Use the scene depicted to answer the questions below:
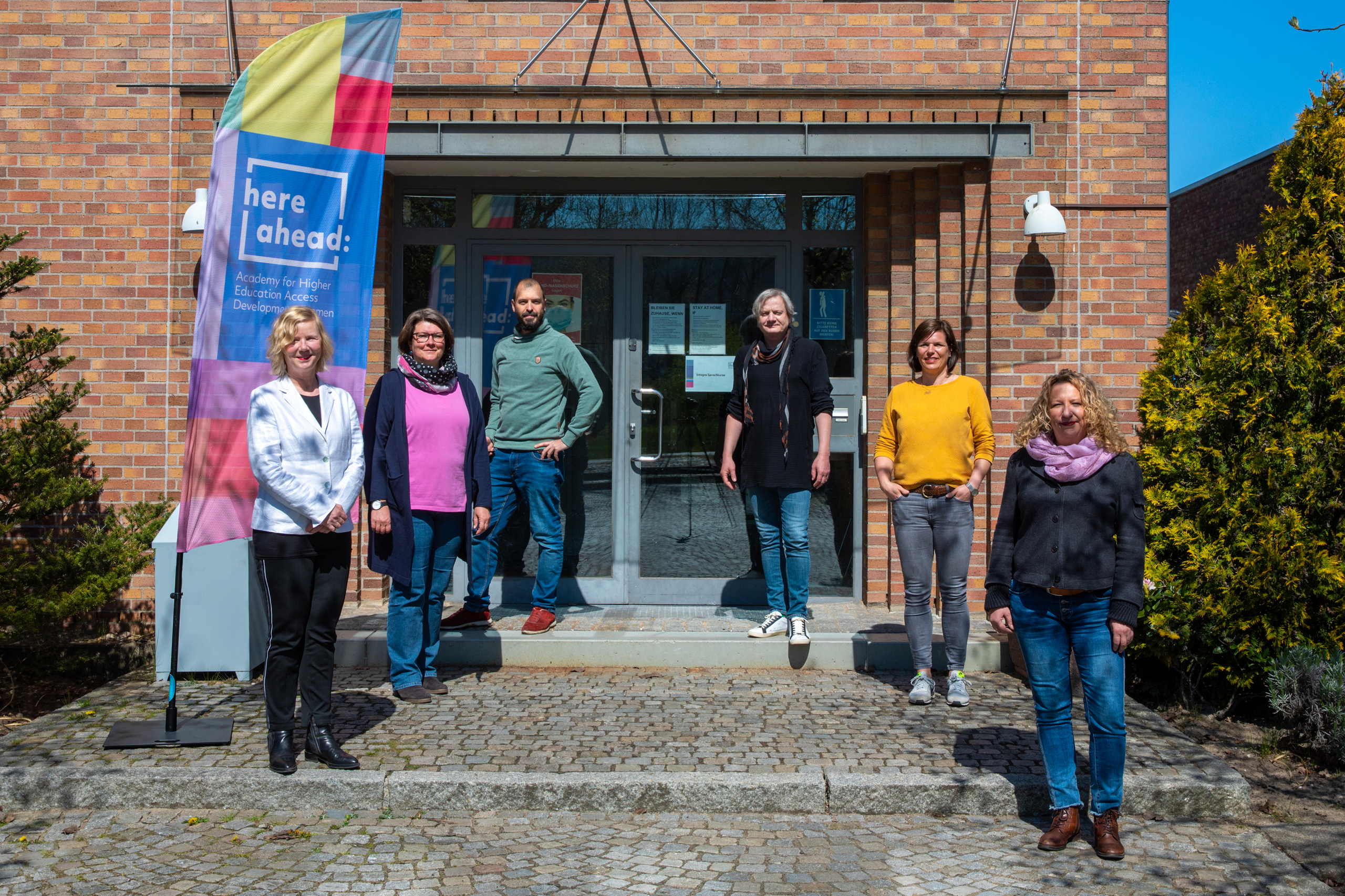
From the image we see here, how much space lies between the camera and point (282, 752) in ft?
14.0

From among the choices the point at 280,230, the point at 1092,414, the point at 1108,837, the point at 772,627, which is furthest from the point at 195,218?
the point at 1108,837

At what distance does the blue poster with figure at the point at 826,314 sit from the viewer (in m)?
7.31

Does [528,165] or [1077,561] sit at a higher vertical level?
→ [528,165]

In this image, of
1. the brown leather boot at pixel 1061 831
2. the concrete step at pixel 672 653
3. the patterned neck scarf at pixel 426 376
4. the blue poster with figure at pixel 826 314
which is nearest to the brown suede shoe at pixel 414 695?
the concrete step at pixel 672 653

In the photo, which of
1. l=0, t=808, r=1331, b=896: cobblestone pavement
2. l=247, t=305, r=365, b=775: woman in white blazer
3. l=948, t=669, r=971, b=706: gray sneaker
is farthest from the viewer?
l=948, t=669, r=971, b=706: gray sneaker

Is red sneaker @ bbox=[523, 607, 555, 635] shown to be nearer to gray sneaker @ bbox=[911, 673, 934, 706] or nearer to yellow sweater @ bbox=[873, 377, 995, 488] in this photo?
gray sneaker @ bbox=[911, 673, 934, 706]

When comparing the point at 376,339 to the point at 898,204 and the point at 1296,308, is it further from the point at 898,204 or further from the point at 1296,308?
the point at 1296,308

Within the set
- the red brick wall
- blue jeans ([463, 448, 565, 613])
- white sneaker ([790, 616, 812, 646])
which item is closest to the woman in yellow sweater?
white sneaker ([790, 616, 812, 646])

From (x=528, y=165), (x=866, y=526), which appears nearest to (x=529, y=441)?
(x=528, y=165)

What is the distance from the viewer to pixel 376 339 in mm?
7055

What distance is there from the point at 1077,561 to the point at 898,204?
401cm

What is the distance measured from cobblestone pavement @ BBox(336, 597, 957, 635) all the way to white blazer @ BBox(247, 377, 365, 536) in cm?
214

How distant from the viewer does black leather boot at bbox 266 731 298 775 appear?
4215mm

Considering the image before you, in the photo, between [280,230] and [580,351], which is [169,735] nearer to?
[280,230]
